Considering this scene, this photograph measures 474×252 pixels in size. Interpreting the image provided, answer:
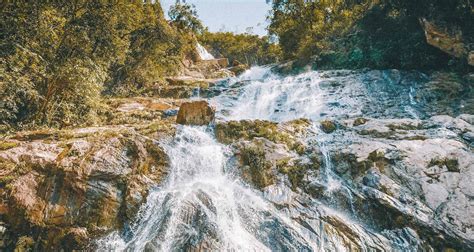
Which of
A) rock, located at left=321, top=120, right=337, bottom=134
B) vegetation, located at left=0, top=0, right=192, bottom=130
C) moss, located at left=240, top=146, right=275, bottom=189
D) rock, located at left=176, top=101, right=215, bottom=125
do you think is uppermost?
vegetation, located at left=0, top=0, right=192, bottom=130

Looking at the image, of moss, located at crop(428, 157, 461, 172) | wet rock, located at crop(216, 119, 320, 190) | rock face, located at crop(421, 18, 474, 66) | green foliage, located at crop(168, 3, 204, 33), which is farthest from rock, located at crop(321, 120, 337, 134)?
green foliage, located at crop(168, 3, 204, 33)

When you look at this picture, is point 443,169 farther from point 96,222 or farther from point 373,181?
point 96,222

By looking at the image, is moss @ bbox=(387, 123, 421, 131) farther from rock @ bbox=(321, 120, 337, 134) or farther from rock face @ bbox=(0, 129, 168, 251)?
rock face @ bbox=(0, 129, 168, 251)

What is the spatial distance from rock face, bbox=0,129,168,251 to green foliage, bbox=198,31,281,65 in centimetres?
4253

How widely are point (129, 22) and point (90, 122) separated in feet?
21.3

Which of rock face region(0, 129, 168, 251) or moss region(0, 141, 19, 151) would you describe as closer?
rock face region(0, 129, 168, 251)

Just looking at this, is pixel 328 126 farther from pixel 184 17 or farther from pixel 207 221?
pixel 184 17

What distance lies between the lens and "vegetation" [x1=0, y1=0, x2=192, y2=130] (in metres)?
10.3

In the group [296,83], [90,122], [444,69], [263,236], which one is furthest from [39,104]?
[444,69]

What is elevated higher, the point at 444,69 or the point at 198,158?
the point at 444,69

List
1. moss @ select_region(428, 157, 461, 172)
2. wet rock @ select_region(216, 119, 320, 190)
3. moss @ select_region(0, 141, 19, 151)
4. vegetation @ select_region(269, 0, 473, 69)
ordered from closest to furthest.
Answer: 1. moss @ select_region(0, 141, 19, 151)
2. moss @ select_region(428, 157, 461, 172)
3. wet rock @ select_region(216, 119, 320, 190)
4. vegetation @ select_region(269, 0, 473, 69)

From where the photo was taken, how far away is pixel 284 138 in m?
10.6

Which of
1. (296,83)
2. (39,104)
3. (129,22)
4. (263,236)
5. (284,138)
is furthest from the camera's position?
(296,83)

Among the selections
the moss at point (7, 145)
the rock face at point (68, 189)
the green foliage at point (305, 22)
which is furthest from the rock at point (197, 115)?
the green foliage at point (305, 22)
